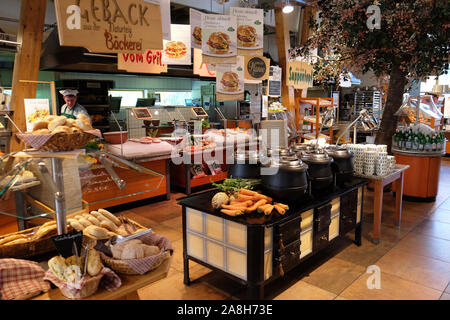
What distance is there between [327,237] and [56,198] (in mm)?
2630

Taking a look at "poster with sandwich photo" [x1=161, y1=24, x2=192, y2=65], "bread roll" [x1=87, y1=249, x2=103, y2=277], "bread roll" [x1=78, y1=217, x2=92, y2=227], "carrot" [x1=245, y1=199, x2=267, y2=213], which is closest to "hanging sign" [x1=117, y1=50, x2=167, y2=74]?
"poster with sandwich photo" [x1=161, y1=24, x2=192, y2=65]

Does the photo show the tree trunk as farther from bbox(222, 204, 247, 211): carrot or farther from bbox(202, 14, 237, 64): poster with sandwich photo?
bbox(222, 204, 247, 211): carrot

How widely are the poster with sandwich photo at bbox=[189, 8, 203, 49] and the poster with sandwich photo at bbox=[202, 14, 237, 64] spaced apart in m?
0.20

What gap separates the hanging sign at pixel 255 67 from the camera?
20.9 feet

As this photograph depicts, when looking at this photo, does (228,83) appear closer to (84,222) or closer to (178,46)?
(178,46)

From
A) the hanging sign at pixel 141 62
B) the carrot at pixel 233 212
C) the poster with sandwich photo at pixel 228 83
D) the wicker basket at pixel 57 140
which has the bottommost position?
the carrot at pixel 233 212

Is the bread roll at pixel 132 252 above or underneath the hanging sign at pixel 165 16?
underneath

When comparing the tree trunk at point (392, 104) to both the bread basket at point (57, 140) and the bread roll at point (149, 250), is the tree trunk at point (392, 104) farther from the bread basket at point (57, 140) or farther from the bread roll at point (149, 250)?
the bread basket at point (57, 140)

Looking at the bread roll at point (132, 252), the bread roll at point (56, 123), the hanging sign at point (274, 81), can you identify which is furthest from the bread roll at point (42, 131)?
the hanging sign at point (274, 81)

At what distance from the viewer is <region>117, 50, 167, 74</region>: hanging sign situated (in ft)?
17.4

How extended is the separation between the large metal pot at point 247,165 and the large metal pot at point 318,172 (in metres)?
0.51
